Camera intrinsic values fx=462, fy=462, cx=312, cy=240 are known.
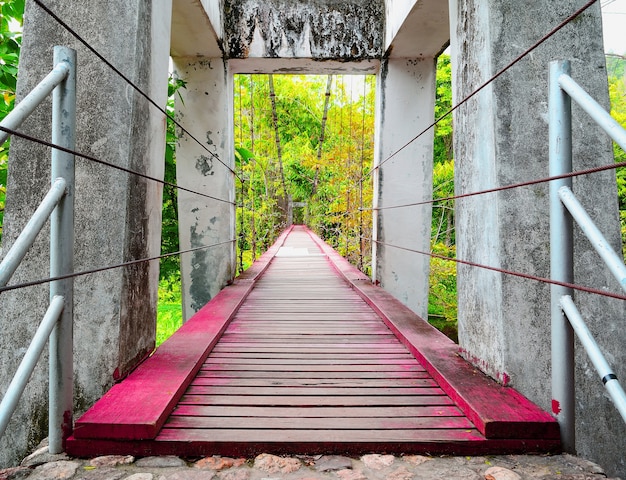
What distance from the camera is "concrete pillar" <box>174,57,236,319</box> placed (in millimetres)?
3229

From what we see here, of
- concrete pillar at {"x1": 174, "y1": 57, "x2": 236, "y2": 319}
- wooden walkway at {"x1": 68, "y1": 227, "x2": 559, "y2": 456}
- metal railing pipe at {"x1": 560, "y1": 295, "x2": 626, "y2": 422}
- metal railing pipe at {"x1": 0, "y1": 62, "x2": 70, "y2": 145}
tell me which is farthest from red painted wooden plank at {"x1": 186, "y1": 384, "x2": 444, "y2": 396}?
concrete pillar at {"x1": 174, "y1": 57, "x2": 236, "y2": 319}

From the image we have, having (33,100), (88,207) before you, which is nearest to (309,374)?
(88,207)

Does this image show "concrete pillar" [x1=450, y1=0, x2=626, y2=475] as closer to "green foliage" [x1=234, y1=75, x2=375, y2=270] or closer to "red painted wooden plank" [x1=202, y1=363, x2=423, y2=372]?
"red painted wooden plank" [x1=202, y1=363, x2=423, y2=372]

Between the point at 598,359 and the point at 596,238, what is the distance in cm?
21

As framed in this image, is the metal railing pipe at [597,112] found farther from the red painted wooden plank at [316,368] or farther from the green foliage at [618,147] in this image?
the green foliage at [618,147]

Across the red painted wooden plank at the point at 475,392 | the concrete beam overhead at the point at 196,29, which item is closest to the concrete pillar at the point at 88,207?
the red painted wooden plank at the point at 475,392

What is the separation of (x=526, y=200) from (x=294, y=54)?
249 cm

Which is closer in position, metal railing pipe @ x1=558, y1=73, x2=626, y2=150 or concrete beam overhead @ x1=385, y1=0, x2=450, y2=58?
metal railing pipe @ x1=558, y1=73, x2=626, y2=150

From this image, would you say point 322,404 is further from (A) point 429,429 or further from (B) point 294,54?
(B) point 294,54

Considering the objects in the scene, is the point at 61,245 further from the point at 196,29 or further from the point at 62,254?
the point at 196,29

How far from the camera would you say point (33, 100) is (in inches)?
32.5

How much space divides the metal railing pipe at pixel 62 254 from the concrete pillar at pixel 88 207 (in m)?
0.26

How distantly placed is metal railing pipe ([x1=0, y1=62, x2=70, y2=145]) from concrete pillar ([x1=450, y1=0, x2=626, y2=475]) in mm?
1058

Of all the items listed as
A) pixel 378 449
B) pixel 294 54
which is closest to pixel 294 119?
pixel 294 54
